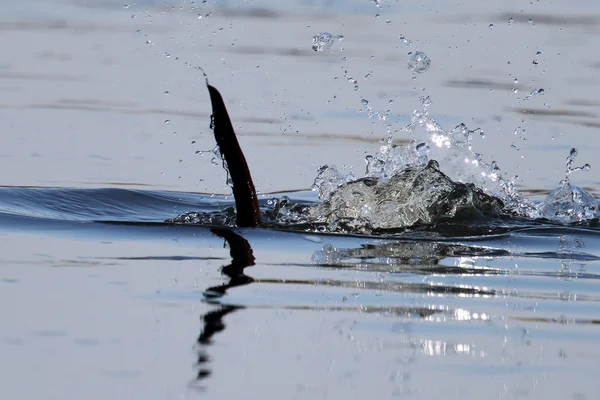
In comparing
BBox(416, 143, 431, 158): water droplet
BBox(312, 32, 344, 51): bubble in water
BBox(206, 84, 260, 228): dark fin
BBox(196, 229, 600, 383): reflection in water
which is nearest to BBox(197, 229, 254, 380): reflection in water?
BBox(196, 229, 600, 383): reflection in water

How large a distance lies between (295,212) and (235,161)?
4.44 feet

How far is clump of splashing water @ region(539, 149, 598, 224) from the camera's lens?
7629 mm

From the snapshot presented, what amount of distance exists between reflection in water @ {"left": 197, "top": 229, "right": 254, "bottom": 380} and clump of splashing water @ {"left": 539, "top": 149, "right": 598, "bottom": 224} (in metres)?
2.22

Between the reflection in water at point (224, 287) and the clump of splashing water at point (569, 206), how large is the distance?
2222 mm

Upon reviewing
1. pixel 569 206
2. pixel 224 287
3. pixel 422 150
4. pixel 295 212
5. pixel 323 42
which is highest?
pixel 323 42

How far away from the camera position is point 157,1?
17109 mm

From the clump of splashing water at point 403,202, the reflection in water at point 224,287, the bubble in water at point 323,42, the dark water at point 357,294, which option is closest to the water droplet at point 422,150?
the clump of splashing water at point 403,202

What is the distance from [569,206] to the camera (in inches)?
305

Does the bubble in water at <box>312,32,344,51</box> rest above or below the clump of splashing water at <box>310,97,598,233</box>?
above

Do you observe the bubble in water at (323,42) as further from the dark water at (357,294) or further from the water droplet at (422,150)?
the dark water at (357,294)

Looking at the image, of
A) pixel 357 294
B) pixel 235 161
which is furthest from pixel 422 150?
pixel 357 294

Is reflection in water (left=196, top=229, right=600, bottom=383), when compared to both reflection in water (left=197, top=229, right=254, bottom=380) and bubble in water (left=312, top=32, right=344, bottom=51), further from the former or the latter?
bubble in water (left=312, top=32, right=344, bottom=51)

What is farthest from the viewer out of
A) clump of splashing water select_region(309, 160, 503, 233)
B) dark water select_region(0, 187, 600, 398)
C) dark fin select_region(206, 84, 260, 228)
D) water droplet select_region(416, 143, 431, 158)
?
water droplet select_region(416, 143, 431, 158)

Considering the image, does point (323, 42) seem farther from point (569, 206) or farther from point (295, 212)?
point (569, 206)
